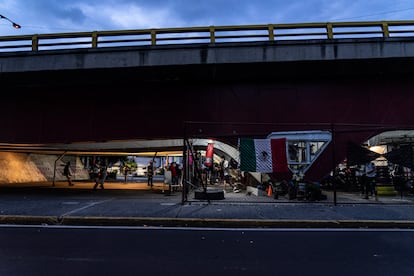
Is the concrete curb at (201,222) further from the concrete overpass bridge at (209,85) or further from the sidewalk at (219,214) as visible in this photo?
the concrete overpass bridge at (209,85)

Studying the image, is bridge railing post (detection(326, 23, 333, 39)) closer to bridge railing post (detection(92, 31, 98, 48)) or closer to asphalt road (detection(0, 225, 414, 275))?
asphalt road (detection(0, 225, 414, 275))

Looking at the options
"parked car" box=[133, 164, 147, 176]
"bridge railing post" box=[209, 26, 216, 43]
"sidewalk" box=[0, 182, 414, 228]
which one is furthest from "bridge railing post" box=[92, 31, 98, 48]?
"parked car" box=[133, 164, 147, 176]

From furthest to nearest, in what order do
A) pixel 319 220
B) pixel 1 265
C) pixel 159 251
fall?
pixel 319 220 < pixel 159 251 < pixel 1 265

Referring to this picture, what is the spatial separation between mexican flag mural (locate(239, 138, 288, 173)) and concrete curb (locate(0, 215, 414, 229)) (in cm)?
295

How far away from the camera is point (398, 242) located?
6242 millimetres

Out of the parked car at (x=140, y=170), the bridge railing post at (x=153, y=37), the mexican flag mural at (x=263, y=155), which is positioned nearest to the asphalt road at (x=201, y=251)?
the mexican flag mural at (x=263, y=155)

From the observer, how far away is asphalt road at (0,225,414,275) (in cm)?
452

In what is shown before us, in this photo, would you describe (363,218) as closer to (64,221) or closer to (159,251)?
(159,251)

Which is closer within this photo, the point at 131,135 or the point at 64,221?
the point at 64,221

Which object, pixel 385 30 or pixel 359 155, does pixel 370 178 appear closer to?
pixel 359 155

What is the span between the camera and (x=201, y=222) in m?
7.86

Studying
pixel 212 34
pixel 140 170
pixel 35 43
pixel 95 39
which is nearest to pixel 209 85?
pixel 212 34

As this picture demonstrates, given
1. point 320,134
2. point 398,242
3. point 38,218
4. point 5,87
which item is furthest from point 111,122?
point 398,242

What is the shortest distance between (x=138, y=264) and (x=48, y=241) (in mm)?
2493
